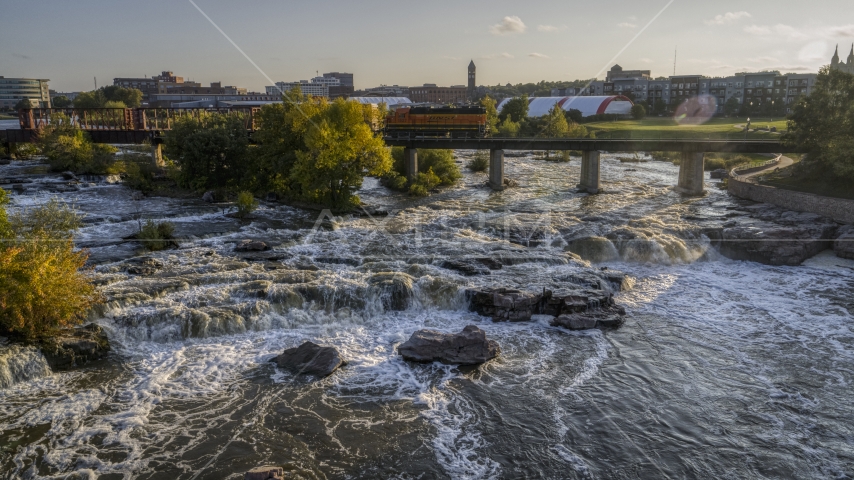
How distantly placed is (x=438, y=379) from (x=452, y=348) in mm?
1785

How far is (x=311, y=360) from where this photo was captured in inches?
876

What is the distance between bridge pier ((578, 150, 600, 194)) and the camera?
59719mm

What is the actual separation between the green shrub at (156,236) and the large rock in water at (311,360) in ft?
54.8

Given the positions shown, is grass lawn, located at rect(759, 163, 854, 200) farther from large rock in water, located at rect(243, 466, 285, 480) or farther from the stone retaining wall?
large rock in water, located at rect(243, 466, 285, 480)

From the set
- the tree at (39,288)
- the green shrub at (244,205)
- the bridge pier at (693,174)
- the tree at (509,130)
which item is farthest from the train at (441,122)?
the tree at (39,288)

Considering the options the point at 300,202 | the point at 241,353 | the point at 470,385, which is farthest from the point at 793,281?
the point at 300,202

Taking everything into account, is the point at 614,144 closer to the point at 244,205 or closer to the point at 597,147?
the point at 597,147

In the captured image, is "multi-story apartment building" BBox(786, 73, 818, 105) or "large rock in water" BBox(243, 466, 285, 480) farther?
"multi-story apartment building" BBox(786, 73, 818, 105)

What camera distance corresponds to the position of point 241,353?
2339 centimetres

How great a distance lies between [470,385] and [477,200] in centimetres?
3481

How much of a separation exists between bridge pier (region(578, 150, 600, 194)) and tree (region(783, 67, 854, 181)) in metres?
17.1

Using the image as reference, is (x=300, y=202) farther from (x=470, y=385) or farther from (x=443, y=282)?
(x=470, y=385)

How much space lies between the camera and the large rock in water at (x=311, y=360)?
21812mm

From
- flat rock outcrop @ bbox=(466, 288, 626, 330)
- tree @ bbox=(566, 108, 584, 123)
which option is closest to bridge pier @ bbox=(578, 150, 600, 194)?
flat rock outcrop @ bbox=(466, 288, 626, 330)
